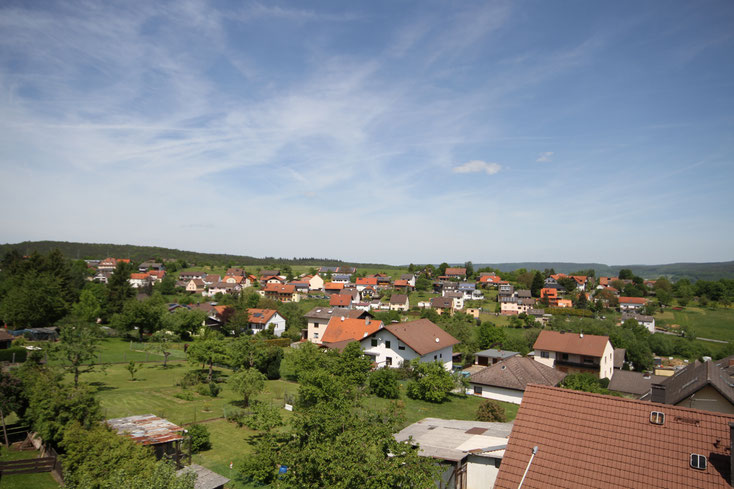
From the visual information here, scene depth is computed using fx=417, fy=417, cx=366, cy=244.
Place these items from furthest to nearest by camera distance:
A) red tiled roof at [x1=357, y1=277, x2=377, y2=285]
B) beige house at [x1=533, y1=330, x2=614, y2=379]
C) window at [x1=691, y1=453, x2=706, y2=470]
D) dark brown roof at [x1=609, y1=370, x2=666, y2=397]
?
1. red tiled roof at [x1=357, y1=277, x2=377, y2=285]
2. beige house at [x1=533, y1=330, x2=614, y2=379]
3. dark brown roof at [x1=609, y1=370, x2=666, y2=397]
4. window at [x1=691, y1=453, x2=706, y2=470]

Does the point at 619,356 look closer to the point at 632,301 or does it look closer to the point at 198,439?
the point at 198,439

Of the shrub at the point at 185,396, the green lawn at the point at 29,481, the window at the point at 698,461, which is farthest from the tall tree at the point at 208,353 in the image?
the window at the point at 698,461

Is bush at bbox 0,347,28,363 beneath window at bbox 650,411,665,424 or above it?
beneath

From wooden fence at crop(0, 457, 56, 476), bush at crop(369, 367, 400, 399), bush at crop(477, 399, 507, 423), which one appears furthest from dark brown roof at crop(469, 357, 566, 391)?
wooden fence at crop(0, 457, 56, 476)

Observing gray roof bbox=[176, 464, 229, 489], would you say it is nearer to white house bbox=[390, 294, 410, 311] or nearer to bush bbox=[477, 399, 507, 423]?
bush bbox=[477, 399, 507, 423]

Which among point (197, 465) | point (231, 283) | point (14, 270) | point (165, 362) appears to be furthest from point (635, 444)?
point (231, 283)

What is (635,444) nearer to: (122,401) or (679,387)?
(679,387)
